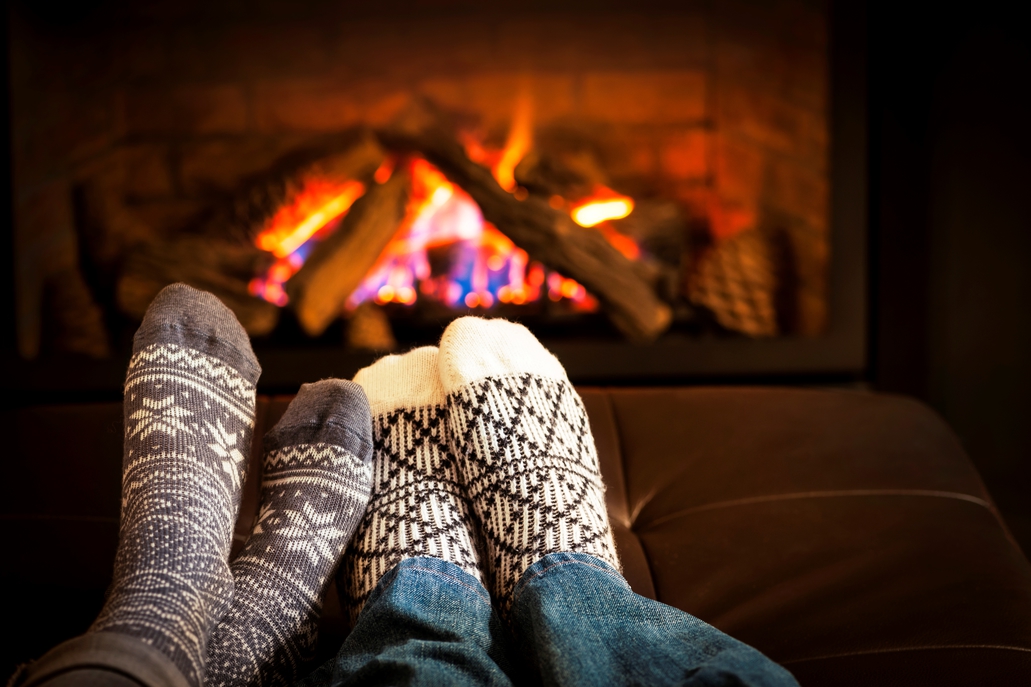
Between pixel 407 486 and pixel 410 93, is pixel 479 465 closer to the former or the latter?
pixel 407 486

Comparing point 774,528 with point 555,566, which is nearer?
point 555,566

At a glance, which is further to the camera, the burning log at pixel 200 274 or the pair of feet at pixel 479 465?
the burning log at pixel 200 274

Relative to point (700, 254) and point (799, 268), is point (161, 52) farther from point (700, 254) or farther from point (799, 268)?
point (799, 268)

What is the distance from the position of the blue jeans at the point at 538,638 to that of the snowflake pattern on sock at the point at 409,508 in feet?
0.19

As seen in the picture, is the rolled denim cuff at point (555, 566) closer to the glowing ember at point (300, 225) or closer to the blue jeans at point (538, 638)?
the blue jeans at point (538, 638)

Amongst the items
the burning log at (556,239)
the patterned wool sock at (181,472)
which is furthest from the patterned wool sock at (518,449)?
the burning log at (556,239)

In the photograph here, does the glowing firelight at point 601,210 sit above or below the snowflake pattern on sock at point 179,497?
above

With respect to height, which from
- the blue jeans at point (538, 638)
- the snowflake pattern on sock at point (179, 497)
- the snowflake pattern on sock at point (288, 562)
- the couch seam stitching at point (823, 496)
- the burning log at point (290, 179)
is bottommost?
the couch seam stitching at point (823, 496)

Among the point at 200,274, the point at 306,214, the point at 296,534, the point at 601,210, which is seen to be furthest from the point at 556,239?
the point at 296,534

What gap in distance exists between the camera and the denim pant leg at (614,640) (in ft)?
1.39

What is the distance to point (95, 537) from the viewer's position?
75cm

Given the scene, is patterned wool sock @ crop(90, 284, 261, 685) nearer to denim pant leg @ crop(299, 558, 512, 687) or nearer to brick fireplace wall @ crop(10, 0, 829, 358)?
denim pant leg @ crop(299, 558, 512, 687)

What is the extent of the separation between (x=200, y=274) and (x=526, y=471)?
Answer: 867 millimetres

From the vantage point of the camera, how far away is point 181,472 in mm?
664
